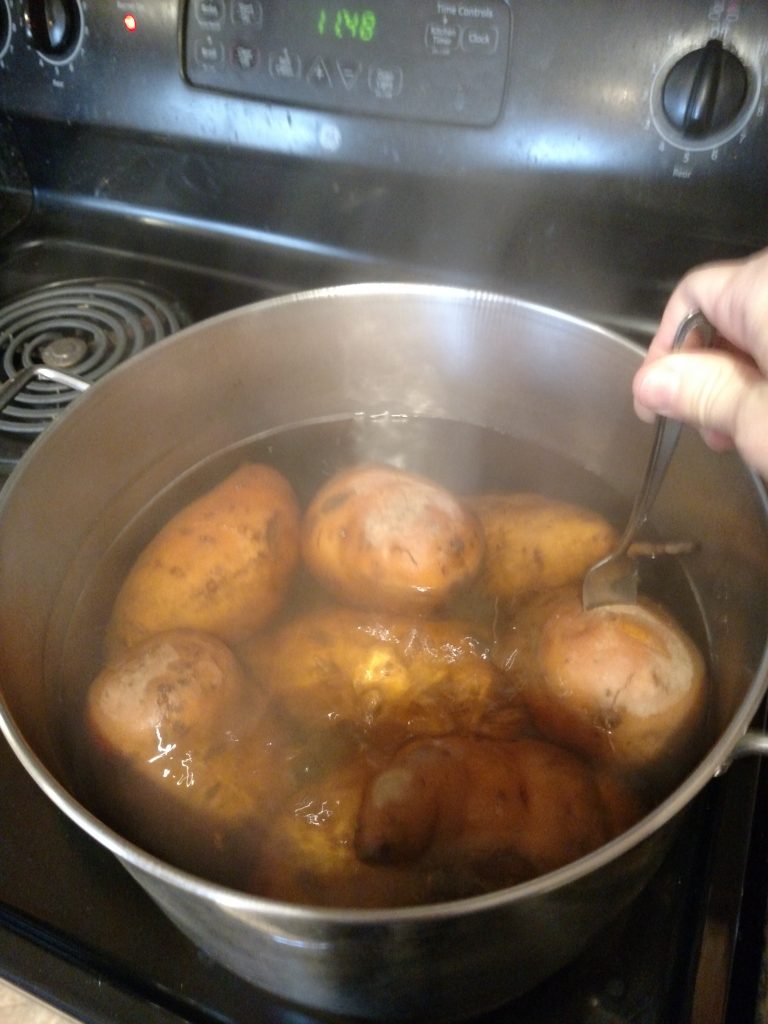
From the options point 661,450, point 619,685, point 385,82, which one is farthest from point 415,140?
point 619,685

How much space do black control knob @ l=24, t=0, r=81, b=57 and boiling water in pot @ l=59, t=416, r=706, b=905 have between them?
0.45 m

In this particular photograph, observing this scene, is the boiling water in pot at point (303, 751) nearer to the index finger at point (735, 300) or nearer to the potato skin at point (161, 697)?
the potato skin at point (161, 697)

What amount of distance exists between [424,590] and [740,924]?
317 mm

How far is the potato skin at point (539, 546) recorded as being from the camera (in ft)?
2.21

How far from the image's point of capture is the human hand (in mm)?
410

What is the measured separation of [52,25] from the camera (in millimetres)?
823

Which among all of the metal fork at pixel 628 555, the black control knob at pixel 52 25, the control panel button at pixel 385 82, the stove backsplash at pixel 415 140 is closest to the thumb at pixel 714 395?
the metal fork at pixel 628 555

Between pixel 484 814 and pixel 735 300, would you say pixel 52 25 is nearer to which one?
pixel 735 300

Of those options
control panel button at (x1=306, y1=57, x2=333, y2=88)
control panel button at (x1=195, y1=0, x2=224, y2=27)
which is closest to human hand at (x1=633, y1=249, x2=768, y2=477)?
control panel button at (x1=306, y1=57, x2=333, y2=88)

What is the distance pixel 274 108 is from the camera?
0.79m

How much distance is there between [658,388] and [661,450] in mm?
162

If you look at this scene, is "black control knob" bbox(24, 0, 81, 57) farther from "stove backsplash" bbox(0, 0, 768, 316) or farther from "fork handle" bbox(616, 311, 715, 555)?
"fork handle" bbox(616, 311, 715, 555)

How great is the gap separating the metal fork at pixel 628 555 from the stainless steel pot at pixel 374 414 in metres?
0.04

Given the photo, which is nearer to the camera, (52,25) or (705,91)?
(705,91)
